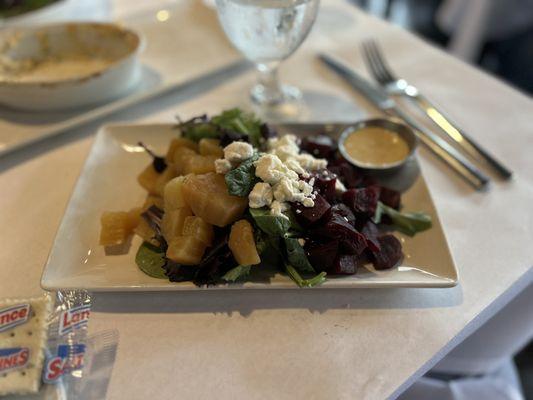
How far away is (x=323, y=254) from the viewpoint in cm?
88

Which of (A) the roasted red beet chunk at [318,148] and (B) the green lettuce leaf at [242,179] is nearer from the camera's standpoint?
(B) the green lettuce leaf at [242,179]

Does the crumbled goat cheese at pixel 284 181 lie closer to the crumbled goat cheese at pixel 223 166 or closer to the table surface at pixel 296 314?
the crumbled goat cheese at pixel 223 166

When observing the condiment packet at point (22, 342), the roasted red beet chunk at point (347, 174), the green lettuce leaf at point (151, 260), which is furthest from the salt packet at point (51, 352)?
the roasted red beet chunk at point (347, 174)

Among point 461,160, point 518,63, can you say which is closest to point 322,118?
point 461,160

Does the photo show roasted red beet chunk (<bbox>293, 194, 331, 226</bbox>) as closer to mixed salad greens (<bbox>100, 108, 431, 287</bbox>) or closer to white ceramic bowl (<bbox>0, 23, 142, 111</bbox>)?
mixed salad greens (<bbox>100, 108, 431, 287</bbox>)

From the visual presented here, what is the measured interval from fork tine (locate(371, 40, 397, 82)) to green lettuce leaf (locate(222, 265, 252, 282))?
0.99 metres

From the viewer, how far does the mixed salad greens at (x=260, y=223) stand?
878mm

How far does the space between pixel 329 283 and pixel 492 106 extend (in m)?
0.96

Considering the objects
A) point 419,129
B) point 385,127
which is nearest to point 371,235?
point 385,127

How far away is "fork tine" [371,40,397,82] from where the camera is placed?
1583 mm

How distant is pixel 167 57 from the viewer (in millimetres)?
1669

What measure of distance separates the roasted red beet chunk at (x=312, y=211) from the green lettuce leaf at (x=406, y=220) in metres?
0.16

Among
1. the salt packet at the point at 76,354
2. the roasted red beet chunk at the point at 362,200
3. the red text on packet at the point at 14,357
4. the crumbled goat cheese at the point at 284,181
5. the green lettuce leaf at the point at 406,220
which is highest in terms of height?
the crumbled goat cheese at the point at 284,181

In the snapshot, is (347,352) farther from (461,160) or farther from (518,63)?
(518,63)
